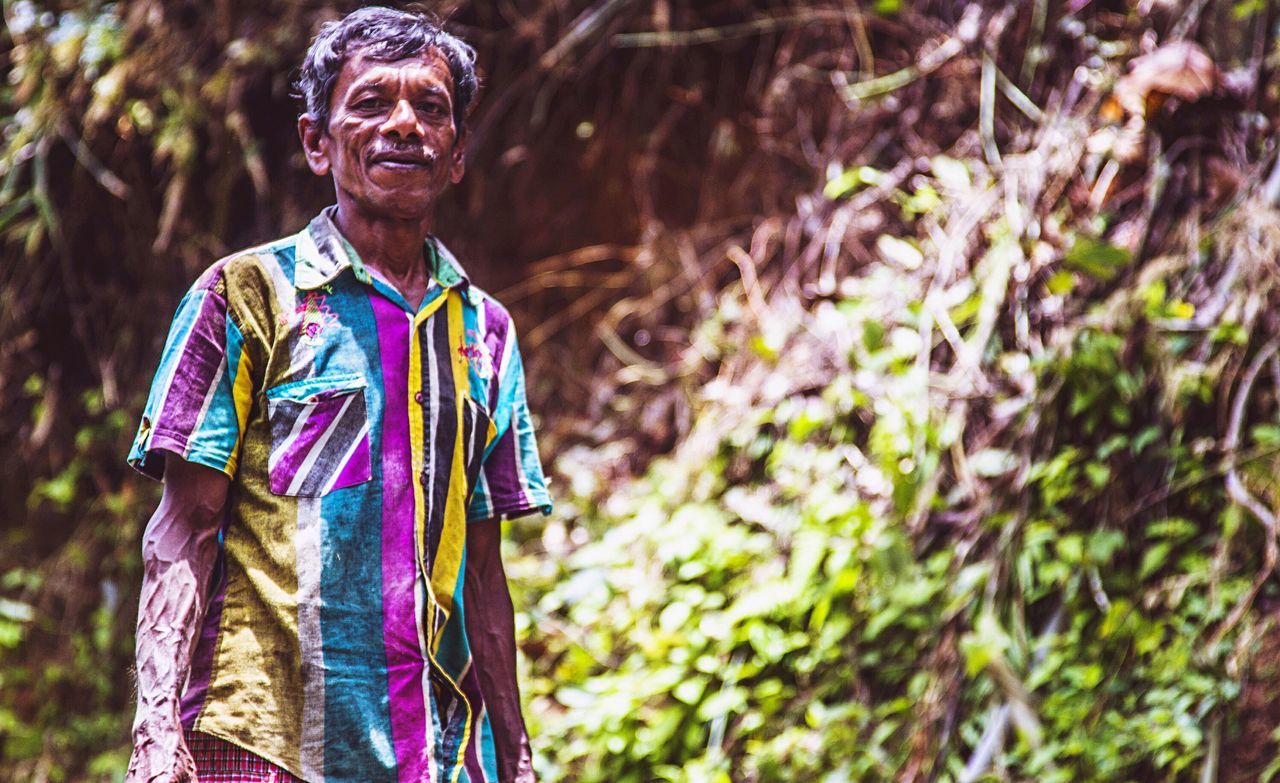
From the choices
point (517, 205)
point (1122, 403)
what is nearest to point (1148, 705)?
point (1122, 403)

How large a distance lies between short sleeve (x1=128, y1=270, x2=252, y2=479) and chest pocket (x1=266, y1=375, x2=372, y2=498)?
0.17 ft

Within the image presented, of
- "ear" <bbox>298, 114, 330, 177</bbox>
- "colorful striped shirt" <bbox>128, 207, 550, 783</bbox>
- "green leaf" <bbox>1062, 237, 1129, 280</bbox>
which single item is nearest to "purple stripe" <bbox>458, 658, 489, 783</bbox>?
"colorful striped shirt" <bbox>128, 207, 550, 783</bbox>

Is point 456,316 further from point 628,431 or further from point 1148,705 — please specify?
point 628,431

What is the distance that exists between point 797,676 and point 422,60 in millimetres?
2152

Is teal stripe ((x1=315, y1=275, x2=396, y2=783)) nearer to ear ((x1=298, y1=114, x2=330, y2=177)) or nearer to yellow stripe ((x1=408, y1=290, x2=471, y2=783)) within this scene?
yellow stripe ((x1=408, y1=290, x2=471, y2=783))

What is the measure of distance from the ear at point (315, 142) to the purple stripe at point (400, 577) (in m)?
0.29

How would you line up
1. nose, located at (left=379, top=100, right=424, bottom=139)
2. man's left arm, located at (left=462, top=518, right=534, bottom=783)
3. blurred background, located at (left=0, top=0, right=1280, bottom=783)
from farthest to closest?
blurred background, located at (left=0, top=0, right=1280, bottom=783) → man's left arm, located at (left=462, top=518, right=534, bottom=783) → nose, located at (left=379, top=100, right=424, bottom=139)

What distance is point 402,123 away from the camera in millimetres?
2004

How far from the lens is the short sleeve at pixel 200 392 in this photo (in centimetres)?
182

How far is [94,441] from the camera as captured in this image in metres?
5.12

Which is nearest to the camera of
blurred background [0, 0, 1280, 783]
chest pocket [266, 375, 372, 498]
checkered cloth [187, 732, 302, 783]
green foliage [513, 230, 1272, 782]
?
checkered cloth [187, 732, 302, 783]

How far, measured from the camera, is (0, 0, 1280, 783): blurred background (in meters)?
3.42

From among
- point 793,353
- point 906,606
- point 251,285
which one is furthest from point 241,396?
point 793,353

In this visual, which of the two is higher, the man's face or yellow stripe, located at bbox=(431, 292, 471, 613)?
the man's face
